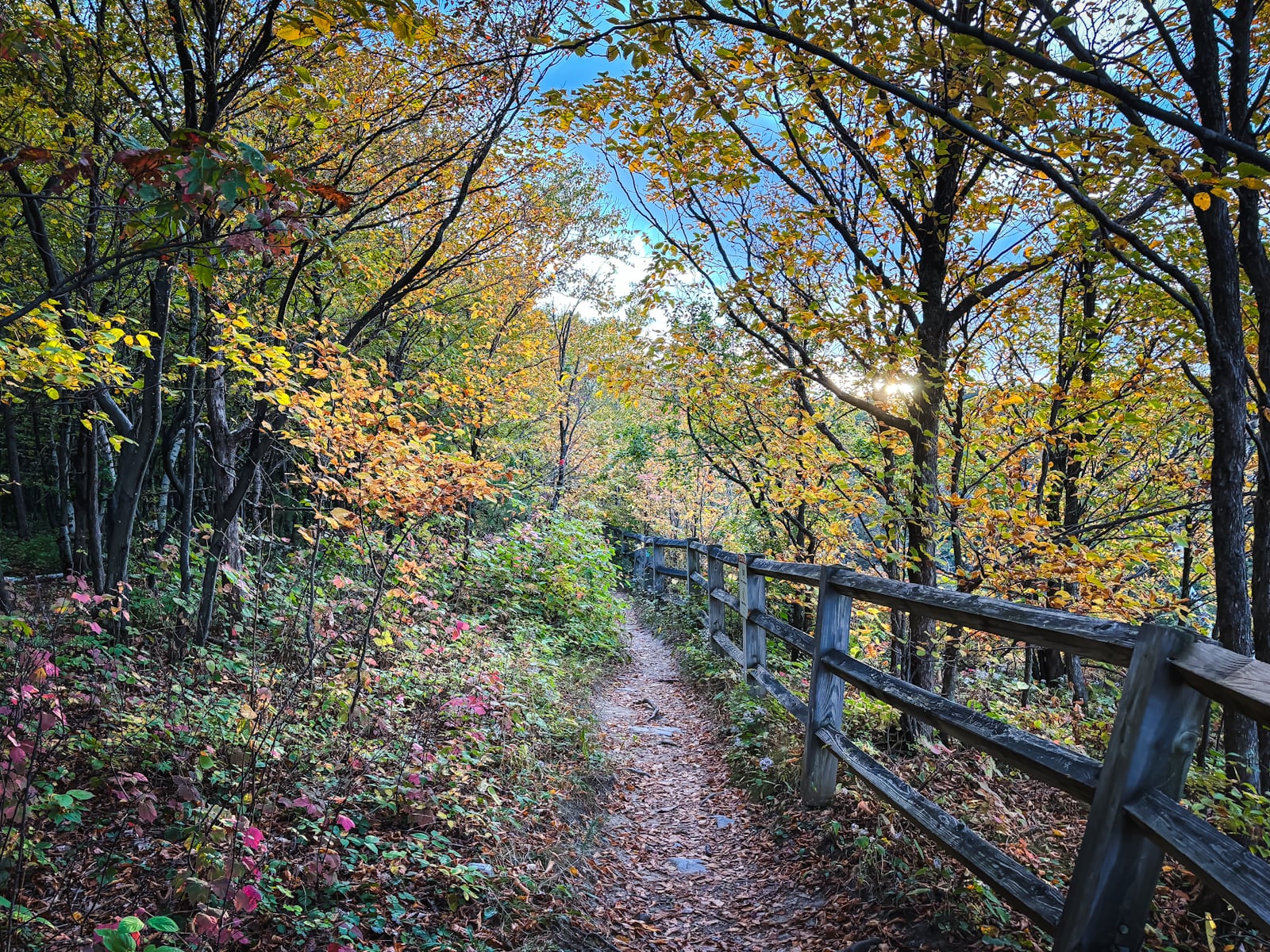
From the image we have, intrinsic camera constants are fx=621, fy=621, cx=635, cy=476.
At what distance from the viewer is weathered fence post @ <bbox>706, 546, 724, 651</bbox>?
28.0ft

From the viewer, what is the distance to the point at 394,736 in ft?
13.8

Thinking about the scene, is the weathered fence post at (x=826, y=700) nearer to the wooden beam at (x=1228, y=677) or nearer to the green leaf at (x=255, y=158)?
the wooden beam at (x=1228, y=677)

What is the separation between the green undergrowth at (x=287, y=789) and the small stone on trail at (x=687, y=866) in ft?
2.06

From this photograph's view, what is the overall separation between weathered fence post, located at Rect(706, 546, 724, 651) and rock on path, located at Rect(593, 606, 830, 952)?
202 cm

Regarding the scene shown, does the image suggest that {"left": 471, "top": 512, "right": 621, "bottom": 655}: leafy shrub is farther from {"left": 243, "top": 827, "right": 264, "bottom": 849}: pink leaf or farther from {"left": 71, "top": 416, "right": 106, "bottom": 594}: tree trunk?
{"left": 243, "top": 827, "right": 264, "bottom": 849}: pink leaf

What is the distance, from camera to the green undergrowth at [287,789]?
249 cm

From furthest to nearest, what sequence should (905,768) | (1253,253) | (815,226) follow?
(815,226)
(905,768)
(1253,253)

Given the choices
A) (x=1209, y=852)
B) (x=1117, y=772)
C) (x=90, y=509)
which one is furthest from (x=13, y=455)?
(x=1209, y=852)

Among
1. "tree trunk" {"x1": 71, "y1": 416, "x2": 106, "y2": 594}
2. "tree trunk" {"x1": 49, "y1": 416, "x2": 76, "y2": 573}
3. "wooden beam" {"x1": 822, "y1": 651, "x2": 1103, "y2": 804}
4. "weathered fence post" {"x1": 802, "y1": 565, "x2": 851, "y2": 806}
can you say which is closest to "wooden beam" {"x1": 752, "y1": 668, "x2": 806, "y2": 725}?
"weathered fence post" {"x1": 802, "y1": 565, "x2": 851, "y2": 806}

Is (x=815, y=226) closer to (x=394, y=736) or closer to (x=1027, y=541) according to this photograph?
(x=1027, y=541)

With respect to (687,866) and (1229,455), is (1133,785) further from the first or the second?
(687,866)

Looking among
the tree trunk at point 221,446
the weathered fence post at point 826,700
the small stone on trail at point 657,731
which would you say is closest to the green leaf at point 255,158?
the weathered fence post at point 826,700

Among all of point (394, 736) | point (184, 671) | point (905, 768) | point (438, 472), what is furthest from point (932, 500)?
point (184, 671)

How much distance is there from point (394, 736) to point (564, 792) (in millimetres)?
1254
